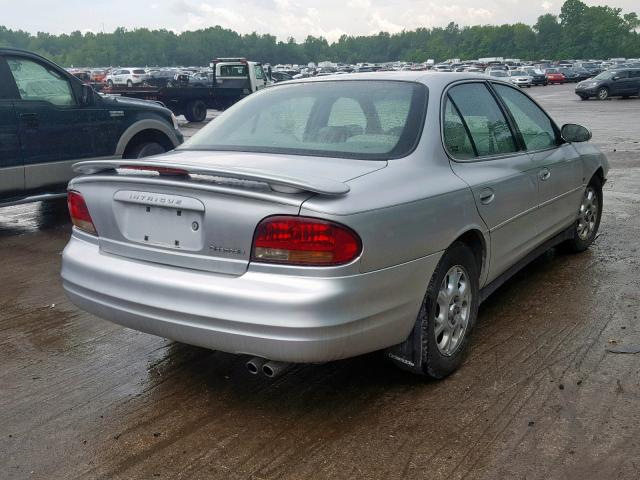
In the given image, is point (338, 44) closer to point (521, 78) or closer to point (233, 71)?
point (521, 78)

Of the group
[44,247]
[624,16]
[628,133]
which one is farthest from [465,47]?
[44,247]

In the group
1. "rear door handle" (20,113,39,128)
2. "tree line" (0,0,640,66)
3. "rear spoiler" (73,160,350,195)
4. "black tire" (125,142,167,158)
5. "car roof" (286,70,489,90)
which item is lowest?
"black tire" (125,142,167,158)

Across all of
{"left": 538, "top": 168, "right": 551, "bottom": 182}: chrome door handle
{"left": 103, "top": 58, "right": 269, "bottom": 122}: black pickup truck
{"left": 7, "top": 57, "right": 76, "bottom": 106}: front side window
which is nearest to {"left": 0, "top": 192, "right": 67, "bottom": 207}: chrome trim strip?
{"left": 7, "top": 57, "right": 76, "bottom": 106}: front side window

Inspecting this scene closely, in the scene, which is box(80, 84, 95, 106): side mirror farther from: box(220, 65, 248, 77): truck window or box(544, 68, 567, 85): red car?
box(544, 68, 567, 85): red car

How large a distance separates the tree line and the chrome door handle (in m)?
149

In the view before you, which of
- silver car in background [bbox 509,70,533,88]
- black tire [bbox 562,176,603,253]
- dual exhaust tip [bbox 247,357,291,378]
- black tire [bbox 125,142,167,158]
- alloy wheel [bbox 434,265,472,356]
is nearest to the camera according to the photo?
dual exhaust tip [bbox 247,357,291,378]

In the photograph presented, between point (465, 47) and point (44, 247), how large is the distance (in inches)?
7102

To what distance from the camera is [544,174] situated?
4.68m

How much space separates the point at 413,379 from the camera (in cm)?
364

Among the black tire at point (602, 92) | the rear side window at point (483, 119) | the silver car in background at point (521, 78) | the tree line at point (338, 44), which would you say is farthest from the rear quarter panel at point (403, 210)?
the tree line at point (338, 44)

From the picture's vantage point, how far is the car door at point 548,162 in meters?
4.67

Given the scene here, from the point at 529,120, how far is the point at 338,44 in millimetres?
196751

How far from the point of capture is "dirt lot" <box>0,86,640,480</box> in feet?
9.47

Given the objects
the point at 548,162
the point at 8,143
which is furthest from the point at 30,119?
the point at 548,162
